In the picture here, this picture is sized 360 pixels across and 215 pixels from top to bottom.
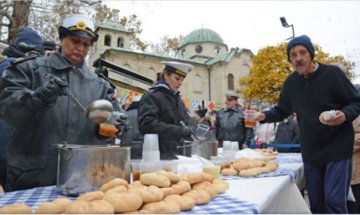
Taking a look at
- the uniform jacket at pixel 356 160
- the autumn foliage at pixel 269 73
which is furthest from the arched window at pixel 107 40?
the uniform jacket at pixel 356 160

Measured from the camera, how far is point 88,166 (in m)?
1.31

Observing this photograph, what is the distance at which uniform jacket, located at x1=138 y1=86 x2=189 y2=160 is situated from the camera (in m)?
2.67

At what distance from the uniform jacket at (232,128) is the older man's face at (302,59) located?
2989mm

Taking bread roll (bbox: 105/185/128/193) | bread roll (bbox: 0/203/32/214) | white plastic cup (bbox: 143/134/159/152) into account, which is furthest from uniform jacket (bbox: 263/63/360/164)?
bread roll (bbox: 0/203/32/214)

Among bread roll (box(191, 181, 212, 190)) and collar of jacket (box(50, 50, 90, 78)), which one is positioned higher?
collar of jacket (box(50, 50, 90, 78))

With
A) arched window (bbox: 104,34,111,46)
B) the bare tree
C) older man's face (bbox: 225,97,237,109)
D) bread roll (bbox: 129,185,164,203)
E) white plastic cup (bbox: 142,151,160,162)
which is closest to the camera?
bread roll (bbox: 129,185,164,203)

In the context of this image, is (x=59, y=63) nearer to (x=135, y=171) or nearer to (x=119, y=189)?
(x=135, y=171)

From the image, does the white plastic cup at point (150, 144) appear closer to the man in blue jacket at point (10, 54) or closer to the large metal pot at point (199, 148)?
the large metal pot at point (199, 148)

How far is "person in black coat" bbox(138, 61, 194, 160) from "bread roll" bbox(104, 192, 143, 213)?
1.52 meters

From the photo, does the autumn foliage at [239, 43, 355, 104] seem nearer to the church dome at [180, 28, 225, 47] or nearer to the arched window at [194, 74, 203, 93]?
the arched window at [194, 74, 203, 93]

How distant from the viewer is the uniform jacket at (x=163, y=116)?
2.67 metres

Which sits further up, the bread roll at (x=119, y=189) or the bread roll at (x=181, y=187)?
the bread roll at (x=119, y=189)

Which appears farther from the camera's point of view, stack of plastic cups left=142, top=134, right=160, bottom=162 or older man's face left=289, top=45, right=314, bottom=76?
older man's face left=289, top=45, right=314, bottom=76

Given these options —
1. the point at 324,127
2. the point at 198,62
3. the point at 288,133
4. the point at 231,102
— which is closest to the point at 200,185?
the point at 324,127
